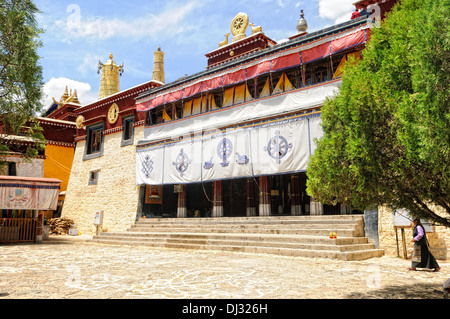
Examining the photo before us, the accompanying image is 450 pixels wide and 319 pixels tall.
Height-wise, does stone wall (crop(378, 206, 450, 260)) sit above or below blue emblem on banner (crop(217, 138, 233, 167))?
below

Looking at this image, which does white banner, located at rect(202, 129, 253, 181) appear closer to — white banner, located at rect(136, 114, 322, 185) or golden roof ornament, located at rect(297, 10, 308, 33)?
white banner, located at rect(136, 114, 322, 185)

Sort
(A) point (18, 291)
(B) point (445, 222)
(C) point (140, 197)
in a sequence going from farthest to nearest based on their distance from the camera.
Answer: (C) point (140, 197), (A) point (18, 291), (B) point (445, 222)

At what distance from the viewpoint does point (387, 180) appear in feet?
14.7

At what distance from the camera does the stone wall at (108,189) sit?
2052 centimetres

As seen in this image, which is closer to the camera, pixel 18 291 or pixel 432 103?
pixel 432 103

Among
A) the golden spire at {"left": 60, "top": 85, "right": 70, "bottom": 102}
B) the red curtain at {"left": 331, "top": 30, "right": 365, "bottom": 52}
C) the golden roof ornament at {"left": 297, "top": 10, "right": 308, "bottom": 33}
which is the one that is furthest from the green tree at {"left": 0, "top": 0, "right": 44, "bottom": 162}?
the golden spire at {"left": 60, "top": 85, "right": 70, "bottom": 102}

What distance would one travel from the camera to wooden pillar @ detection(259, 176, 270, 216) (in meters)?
14.6

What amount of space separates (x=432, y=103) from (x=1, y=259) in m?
10.5

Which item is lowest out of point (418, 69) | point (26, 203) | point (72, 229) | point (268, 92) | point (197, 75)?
point (72, 229)

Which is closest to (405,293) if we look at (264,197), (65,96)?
(264,197)

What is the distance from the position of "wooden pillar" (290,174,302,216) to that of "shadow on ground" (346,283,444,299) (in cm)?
862

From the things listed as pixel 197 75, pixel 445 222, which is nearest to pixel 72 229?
pixel 197 75
